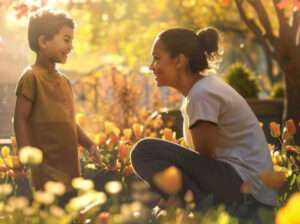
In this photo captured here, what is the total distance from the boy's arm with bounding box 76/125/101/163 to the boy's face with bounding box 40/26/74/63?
55 centimetres

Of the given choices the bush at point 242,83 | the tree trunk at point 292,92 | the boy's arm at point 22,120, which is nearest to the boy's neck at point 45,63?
the boy's arm at point 22,120

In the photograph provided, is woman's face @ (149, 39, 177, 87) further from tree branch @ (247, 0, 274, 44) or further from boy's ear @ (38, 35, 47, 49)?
tree branch @ (247, 0, 274, 44)

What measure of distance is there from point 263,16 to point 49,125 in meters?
6.36

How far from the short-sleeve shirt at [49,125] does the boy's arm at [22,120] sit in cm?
4

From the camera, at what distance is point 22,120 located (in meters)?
4.34

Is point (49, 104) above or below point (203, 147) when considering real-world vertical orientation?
above

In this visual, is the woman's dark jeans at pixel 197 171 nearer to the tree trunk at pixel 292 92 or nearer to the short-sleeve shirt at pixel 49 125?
the short-sleeve shirt at pixel 49 125

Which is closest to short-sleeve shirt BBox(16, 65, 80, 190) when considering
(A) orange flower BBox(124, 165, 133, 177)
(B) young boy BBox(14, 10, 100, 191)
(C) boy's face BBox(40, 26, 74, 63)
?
(B) young boy BBox(14, 10, 100, 191)

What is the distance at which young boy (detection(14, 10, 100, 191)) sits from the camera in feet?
14.5

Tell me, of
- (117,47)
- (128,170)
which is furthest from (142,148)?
(117,47)

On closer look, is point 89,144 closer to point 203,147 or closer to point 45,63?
point 45,63

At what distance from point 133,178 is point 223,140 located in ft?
6.25

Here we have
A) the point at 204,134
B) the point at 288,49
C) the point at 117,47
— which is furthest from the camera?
the point at 117,47

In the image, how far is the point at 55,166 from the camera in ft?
14.8
